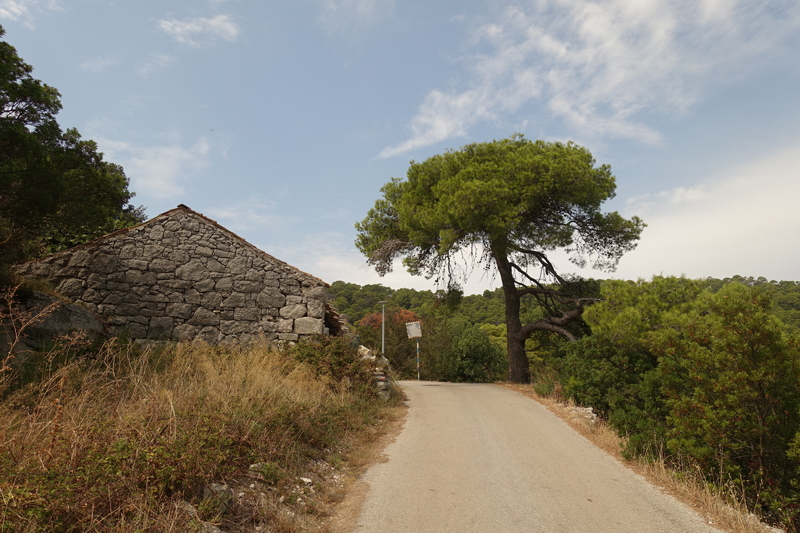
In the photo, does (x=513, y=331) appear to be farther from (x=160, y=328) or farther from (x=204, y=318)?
(x=160, y=328)

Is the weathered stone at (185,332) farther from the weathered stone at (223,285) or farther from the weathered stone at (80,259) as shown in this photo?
the weathered stone at (80,259)

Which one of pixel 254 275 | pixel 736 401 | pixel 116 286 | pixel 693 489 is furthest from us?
pixel 254 275

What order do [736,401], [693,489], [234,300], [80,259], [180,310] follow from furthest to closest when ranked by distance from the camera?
[234,300], [180,310], [80,259], [736,401], [693,489]

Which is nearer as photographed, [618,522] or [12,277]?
[618,522]

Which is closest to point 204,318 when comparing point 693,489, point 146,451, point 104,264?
point 104,264

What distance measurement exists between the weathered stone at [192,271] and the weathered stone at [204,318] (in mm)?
860

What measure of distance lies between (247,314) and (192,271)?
184 cm

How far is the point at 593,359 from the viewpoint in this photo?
9914 mm

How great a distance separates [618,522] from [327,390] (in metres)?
5.97

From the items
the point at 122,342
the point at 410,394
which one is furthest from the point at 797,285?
the point at 122,342

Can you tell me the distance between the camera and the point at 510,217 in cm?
1399

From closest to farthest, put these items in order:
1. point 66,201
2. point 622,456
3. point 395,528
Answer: point 395,528 < point 622,456 < point 66,201

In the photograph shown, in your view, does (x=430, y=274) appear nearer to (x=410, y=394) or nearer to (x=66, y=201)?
(x=410, y=394)

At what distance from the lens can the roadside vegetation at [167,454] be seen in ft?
10.6
